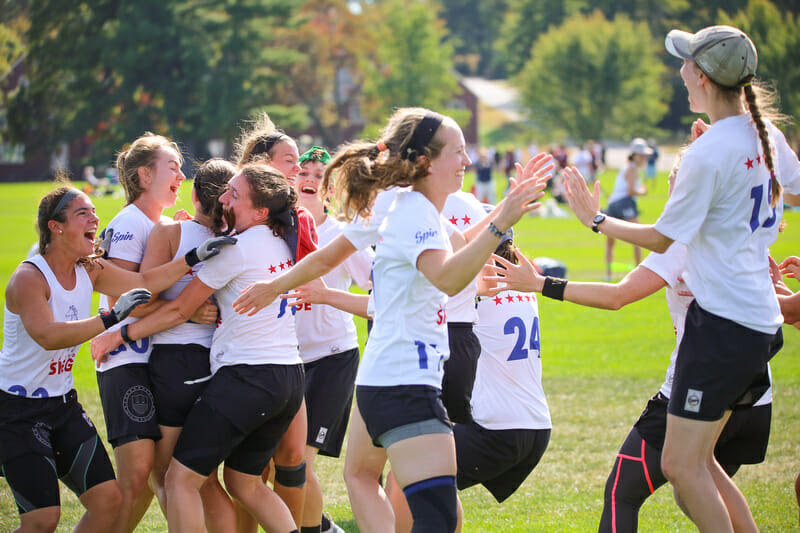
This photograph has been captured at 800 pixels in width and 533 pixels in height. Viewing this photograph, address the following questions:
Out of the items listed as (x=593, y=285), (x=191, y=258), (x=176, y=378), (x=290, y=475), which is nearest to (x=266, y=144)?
(x=191, y=258)

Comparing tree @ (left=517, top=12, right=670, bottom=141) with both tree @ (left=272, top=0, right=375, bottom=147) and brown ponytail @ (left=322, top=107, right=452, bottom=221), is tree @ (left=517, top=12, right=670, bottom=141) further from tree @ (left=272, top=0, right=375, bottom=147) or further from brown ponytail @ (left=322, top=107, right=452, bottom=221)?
brown ponytail @ (left=322, top=107, right=452, bottom=221)

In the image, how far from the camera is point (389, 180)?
3689 mm

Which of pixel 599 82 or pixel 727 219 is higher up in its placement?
pixel 599 82

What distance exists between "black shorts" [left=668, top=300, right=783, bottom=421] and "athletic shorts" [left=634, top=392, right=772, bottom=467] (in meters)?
0.52

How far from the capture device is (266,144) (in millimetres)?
5309

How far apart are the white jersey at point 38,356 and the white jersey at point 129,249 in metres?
0.21

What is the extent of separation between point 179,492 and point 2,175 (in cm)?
6384

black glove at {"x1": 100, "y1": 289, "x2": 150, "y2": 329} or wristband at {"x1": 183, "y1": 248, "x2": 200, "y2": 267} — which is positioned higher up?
wristband at {"x1": 183, "y1": 248, "x2": 200, "y2": 267}

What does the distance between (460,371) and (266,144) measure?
6.51ft

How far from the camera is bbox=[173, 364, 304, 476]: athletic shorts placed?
413cm

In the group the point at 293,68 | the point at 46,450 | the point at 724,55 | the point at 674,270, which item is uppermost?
the point at 293,68

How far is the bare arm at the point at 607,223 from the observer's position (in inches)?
146

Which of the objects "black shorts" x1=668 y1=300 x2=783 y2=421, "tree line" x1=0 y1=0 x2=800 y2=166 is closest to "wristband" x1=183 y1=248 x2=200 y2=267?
"black shorts" x1=668 y1=300 x2=783 y2=421

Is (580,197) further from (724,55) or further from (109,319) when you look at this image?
(109,319)
